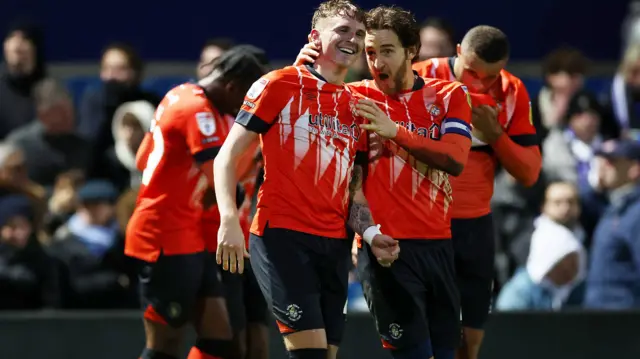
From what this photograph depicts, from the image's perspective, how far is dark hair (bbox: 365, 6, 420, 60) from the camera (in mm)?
6719

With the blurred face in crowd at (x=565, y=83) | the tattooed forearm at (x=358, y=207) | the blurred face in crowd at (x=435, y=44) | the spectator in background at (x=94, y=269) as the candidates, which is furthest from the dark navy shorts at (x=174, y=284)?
the blurred face in crowd at (x=565, y=83)

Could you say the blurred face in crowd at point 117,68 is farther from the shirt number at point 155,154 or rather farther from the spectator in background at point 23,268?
the shirt number at point 155,154

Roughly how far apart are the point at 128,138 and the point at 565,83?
3.73 m

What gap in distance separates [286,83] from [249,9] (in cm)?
654

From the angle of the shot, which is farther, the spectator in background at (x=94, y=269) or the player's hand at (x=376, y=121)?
the spectator in background at (x=94, y=269)

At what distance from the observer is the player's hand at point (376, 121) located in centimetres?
652

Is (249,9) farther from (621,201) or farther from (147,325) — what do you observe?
(147,325)

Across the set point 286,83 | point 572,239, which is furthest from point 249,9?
point 286,83

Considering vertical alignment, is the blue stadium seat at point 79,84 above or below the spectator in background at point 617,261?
above

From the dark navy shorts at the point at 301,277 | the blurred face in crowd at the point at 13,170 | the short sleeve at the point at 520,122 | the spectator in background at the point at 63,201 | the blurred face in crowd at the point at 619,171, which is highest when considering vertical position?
the short sleeve at the point at 520,122

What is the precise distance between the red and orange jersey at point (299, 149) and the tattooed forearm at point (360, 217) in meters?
0.10

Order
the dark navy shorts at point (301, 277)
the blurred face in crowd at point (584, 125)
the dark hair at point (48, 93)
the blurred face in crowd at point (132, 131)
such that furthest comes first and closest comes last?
the blurred face in crowd at point (584, 125), the dark hair at point (48, 93), the blurred face in crowd at point (132, 131), the dark navy shorts at point (301, 277)

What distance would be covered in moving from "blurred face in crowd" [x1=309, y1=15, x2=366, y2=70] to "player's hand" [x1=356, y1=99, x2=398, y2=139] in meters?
0.23

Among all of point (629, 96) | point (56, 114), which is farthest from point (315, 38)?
point (629, 96)
